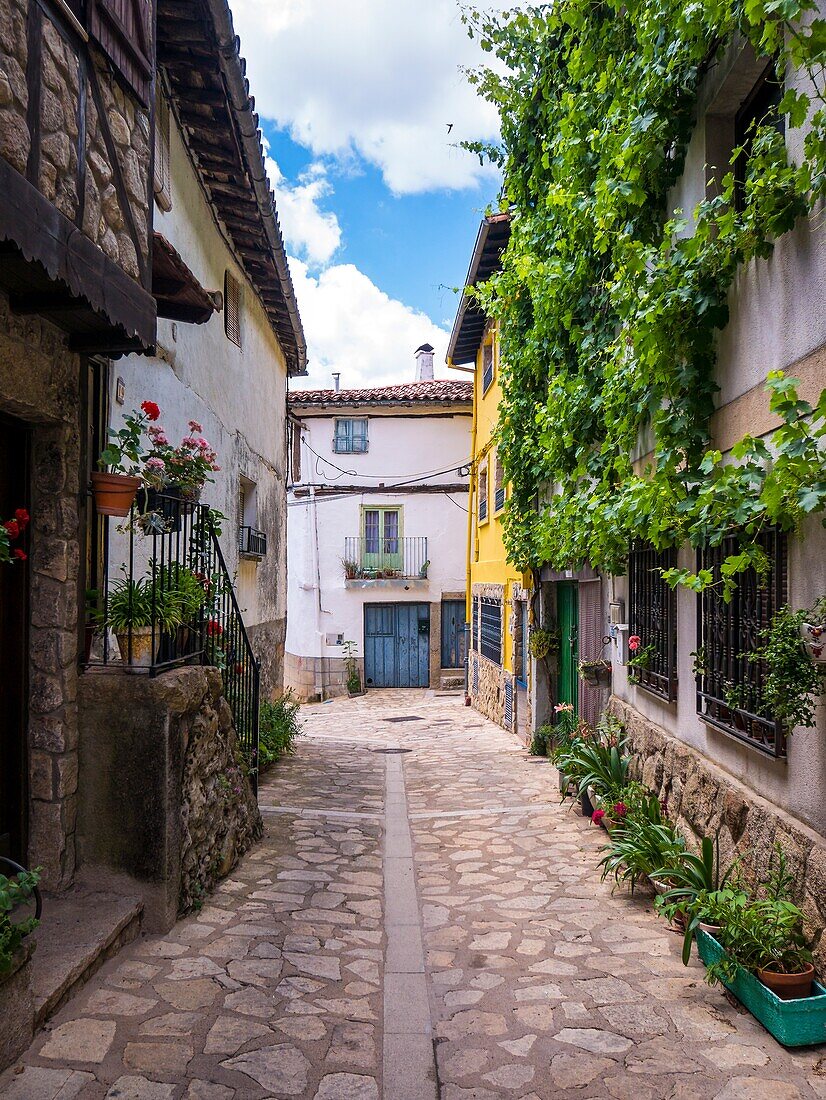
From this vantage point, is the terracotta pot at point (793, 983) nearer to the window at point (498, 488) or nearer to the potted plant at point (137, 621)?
the potted plant at point (137, 621)

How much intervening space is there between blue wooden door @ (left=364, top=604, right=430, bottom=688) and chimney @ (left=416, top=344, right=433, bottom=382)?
8.28m

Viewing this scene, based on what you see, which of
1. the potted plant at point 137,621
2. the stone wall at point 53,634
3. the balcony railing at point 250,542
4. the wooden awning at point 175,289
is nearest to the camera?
the stone wall at point 53,634

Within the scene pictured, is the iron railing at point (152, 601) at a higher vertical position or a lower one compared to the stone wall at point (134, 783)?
higher

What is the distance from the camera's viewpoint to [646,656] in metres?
6.15

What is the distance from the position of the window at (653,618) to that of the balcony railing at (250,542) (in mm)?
5166

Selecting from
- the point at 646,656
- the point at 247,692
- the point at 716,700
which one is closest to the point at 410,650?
the point at 247,692

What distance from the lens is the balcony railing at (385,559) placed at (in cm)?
2239

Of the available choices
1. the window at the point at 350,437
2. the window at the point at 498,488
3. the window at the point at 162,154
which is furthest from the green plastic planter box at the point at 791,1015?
the window at the point at 350,437

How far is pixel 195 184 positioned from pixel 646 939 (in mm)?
7508

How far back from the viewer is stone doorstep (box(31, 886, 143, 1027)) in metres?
3.25

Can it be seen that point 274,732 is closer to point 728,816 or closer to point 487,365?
point 728,816

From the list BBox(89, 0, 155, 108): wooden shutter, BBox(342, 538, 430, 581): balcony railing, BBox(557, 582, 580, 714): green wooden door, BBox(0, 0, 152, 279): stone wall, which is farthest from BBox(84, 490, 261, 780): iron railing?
BBox(342, 538, 430, 581): balcony railing

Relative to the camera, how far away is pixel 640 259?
15.8ft

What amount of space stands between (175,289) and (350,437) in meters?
17.4
